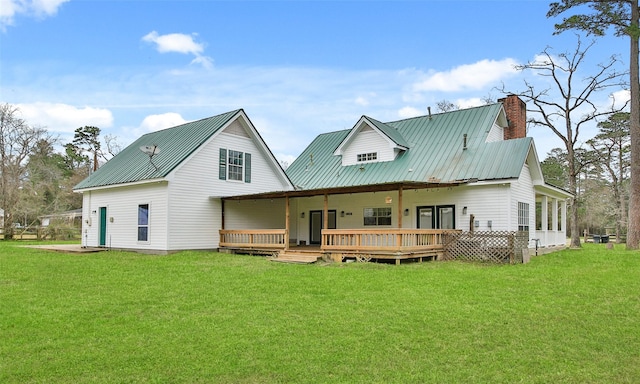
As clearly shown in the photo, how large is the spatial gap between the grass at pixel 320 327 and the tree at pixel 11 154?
25136mm

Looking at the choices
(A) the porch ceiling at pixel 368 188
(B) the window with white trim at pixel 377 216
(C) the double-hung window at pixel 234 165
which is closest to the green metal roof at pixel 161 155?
(C) the double-hung window at pixel 234 165

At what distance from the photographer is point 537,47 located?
87.7 feet

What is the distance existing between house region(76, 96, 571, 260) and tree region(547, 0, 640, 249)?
323 centimetres

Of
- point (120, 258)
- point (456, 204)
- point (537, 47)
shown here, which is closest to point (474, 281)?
point (456, 204)

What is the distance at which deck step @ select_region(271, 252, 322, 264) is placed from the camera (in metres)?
15.1

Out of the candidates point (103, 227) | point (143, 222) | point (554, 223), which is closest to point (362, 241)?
point (143, 222)

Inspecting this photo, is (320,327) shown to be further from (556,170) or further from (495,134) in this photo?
(556,170)

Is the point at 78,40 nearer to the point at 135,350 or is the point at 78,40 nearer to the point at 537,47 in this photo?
the point at 135,350

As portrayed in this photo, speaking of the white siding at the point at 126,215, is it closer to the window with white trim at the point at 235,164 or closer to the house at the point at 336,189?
the house at the point at 336,189

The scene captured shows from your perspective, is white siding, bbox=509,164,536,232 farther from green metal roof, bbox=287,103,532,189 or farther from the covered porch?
the covered porch

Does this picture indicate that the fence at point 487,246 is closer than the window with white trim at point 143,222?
Yes

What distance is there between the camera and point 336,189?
51.1ft

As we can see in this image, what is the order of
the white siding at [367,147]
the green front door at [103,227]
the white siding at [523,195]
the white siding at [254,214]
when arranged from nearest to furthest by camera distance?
1. the white siding at [523,195]
2. the white siding at [254,214]
3. the green front door at [103,227]
4. the white siding at [367,147]

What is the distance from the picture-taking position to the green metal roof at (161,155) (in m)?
18.6
